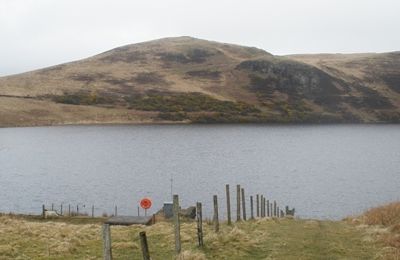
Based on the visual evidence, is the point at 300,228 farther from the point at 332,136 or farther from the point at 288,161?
the point at 332,136

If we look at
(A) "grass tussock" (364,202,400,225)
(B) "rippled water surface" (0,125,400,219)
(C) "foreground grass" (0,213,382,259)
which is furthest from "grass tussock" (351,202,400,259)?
(B) "rippled water surface" (0,125,400,219)

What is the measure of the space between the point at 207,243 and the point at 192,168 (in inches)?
2373

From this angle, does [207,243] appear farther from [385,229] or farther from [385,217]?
[385,217]

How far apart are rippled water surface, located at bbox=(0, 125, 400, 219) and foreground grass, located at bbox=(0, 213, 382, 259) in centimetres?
2264

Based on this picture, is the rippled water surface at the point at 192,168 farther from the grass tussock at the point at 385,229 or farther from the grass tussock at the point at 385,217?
the grass tussock at the point at 385,229

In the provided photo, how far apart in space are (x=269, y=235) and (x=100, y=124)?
14791cm

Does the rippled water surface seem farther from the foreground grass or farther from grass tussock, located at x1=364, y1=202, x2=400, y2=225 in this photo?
the foreground grass

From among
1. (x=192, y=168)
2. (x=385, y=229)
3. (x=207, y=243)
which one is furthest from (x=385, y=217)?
(x=192, y=168)

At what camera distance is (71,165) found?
86.7 meters

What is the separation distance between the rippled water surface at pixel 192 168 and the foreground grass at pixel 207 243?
74.3 ft

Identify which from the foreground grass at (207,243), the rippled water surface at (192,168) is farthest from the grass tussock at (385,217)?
the rippled water surface at (192,168)

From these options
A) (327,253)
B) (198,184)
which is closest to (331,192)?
(198,184)

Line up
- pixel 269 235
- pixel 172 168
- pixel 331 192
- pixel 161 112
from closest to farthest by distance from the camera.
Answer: pixel 269 235 < pixel 331 192 < pixel 172 168 < pixel 161 112

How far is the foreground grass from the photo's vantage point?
66.3 ft
